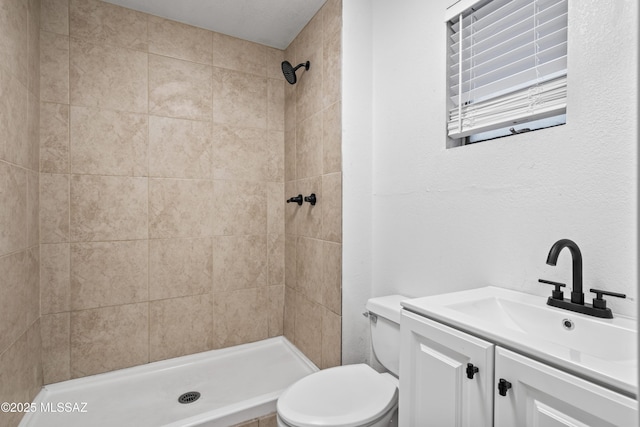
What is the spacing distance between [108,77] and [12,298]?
49.8 inches

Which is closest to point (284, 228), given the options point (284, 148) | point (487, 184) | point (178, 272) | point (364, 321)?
point (284, 148)

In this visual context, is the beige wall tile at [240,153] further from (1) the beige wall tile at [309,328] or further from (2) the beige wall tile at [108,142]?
(1) the beige wall tile at [309,328]

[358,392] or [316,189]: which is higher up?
[316,189]

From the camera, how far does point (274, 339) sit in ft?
7.79

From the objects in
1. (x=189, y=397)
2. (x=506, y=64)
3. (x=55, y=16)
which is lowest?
(x=189, y=397)

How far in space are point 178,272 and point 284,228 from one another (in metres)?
0.78

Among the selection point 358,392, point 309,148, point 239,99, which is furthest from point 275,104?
point 358,392

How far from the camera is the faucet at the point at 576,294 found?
2.66 feet

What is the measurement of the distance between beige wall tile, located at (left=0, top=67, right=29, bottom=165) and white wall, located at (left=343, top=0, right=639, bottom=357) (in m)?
1.48

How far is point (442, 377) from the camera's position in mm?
850

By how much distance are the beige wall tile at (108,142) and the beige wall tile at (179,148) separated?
0.06m

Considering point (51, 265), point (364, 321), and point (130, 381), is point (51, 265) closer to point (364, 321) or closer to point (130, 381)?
point (130, 381)

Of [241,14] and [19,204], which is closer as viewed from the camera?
[19,204]

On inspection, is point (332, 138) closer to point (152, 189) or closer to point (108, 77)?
point (152, 189)
